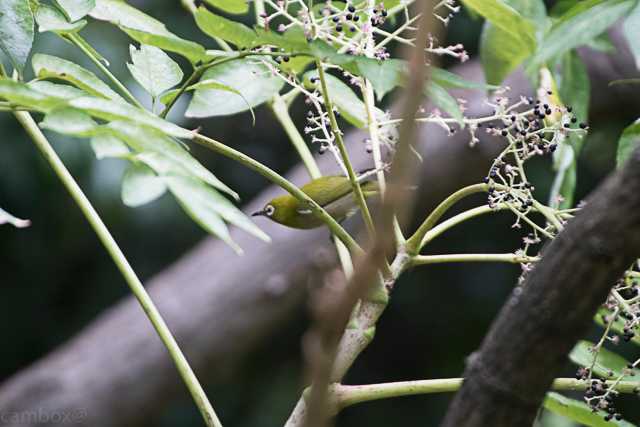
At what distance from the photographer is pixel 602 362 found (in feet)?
2.66

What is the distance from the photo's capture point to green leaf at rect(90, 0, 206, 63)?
0.69 meters

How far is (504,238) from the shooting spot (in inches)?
125

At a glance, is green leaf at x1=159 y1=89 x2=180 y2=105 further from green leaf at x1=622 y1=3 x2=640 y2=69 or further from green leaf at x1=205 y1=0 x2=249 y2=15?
green leaf at x1=622 y1=3 x2=640 y2=69

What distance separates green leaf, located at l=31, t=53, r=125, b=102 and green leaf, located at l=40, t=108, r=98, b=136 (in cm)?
8

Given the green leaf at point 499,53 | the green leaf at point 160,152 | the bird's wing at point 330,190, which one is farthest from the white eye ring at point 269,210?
the green leaf at point 160,152

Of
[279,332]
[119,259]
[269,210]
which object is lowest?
[279,332]

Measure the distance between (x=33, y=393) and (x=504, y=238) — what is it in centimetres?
172

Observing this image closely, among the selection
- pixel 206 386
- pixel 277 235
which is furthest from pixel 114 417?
pixel 277 235

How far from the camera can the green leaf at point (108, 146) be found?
547 millimetres

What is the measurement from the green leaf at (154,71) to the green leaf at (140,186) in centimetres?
16

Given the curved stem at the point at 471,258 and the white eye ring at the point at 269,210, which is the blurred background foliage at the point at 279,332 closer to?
the white eye ring at the point at 269,210

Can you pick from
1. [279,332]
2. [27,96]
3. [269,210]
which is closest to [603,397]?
[27,96]

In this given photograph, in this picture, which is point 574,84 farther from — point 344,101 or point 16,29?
point 16,29

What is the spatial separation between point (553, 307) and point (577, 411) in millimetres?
290
